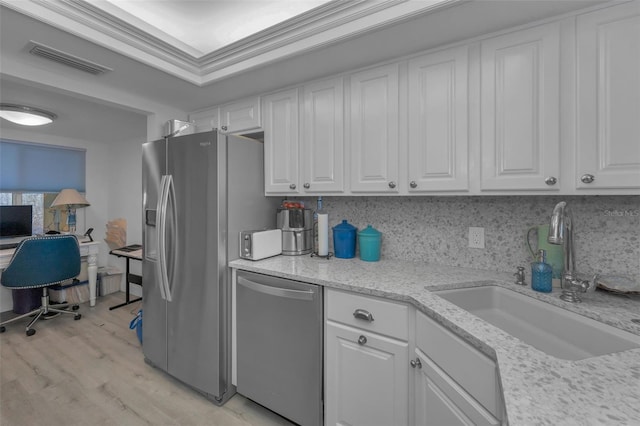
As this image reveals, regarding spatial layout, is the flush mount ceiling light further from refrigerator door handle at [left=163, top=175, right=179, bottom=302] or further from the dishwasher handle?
the dishwasher handle

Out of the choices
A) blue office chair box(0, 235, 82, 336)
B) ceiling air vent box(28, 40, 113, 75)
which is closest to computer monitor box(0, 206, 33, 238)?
blue office chair box(0, 235, 82, 336)

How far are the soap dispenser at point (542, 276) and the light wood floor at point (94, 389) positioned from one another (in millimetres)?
1594

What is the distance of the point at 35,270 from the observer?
2.86 m

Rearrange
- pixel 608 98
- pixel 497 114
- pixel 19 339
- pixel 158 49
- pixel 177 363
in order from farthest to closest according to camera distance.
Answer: pixel 19 339, pixel 177 363, pixel 158 49, pixel 497 114, pixel 608 98

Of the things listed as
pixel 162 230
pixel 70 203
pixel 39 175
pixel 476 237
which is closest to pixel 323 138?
pixel 476 237

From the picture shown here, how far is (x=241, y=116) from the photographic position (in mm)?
2311

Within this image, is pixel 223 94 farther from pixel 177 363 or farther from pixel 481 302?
pixel 481 302

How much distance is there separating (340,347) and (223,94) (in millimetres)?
2061

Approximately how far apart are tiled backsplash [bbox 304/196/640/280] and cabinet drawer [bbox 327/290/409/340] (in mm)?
697

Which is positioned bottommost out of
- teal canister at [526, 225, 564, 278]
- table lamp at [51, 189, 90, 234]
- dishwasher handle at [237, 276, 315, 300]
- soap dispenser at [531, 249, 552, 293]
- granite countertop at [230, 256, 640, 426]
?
dishwasher handle at [237, 276, 315, 300]

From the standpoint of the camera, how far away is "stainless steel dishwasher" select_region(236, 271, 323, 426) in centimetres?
151

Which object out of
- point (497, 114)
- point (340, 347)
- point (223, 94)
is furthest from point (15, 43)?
point (497, 114)

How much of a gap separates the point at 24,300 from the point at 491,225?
16.1 ft

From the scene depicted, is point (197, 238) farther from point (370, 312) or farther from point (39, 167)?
point (39, 167)
